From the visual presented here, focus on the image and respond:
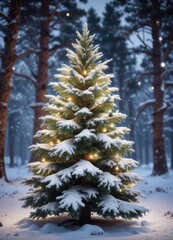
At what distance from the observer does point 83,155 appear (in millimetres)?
8172

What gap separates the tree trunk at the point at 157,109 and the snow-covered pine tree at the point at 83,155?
11031 mm

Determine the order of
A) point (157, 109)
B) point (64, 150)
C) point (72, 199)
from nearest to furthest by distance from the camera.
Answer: point (72, 199), point (64, 150), point (157, 109)

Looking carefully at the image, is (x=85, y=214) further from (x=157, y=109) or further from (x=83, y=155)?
(x=157, y=109)

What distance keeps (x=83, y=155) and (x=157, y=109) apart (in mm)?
12402

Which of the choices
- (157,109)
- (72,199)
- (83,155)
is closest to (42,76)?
(157,109)

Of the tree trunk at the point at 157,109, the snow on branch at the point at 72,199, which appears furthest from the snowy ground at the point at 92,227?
the tree trunk at the point at 157,109

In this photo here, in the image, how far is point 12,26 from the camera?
14.8 metres

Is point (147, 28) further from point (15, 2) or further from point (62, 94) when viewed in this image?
point (62, 94)

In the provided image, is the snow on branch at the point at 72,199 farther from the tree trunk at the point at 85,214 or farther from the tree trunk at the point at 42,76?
the tree trunk at the point at 42,76

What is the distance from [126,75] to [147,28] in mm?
17283

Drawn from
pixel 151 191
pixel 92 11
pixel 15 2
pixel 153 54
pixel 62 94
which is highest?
pixel 92 11

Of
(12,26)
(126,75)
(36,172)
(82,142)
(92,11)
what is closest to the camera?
(82,142)

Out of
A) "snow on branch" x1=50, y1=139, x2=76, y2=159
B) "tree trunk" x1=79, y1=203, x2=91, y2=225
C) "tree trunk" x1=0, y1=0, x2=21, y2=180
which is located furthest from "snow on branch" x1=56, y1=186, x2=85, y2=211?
"tree trunk" x1=0, y1=0, x2=21, y2=180

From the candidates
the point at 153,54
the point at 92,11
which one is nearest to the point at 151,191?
the point at 153,54
